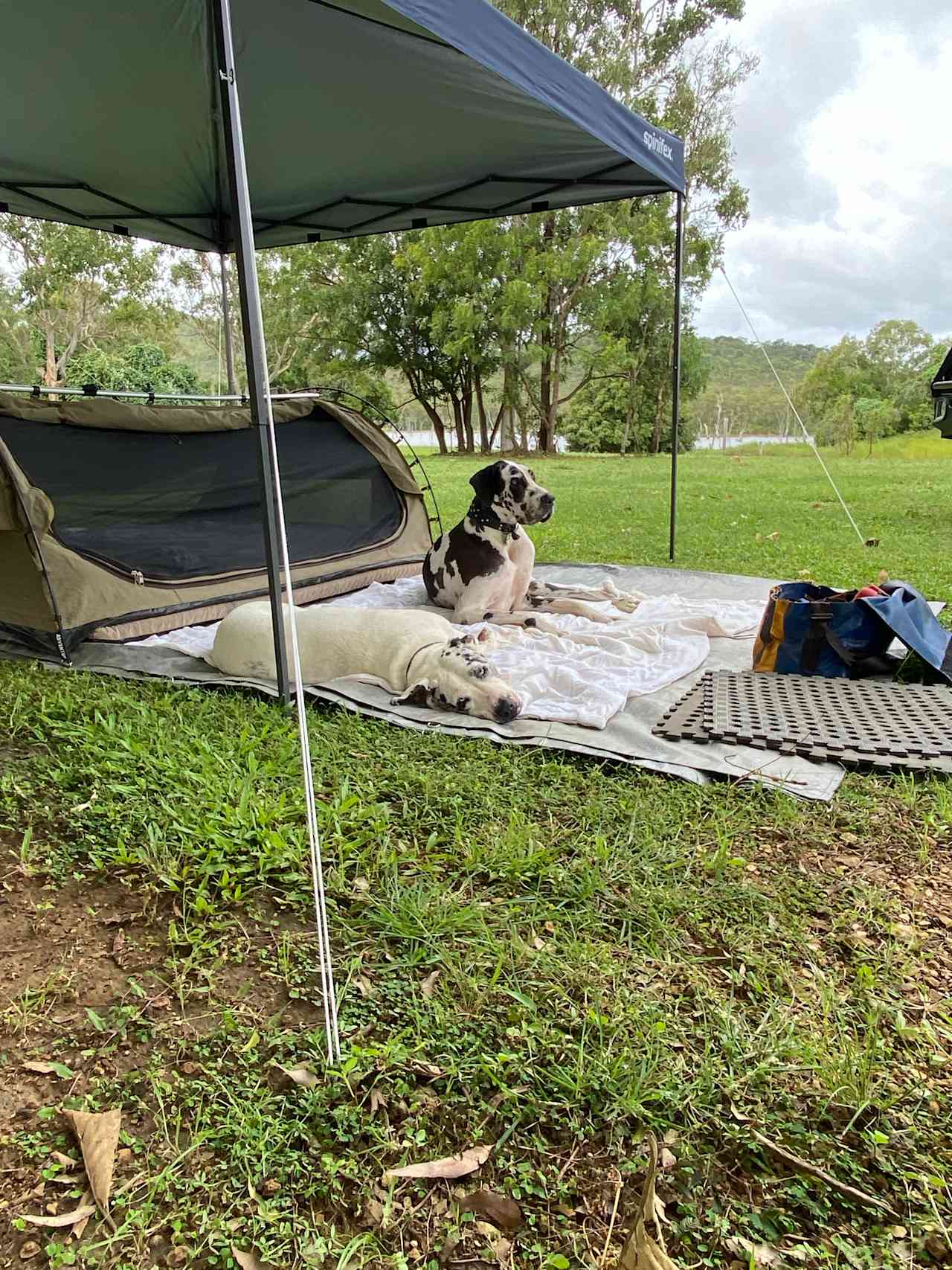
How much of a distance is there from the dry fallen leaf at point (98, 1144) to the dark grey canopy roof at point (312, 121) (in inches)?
120

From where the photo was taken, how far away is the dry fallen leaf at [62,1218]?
1106 mm

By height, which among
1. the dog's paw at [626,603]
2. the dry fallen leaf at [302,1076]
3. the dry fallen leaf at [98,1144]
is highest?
the dog's paw at [626,603]

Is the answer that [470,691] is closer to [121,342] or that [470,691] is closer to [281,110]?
[281,110]

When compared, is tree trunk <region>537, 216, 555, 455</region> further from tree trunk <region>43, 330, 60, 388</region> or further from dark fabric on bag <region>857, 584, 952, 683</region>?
dark fabric on bag <region>857, 584, 952, 683</region>

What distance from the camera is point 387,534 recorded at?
19.3 feet

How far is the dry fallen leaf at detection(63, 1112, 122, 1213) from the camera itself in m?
1.15

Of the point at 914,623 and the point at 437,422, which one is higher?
the point at 437,422

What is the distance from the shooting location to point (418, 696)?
10.1 feet

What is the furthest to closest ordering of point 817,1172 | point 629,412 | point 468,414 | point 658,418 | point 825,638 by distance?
1. point 658,418
2. point 468,414
3. point 629,412
4. point 825,638
5. point 817,1172

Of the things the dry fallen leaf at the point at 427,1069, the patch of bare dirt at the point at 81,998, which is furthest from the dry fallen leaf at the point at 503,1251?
the patch of bare dirt at the point at 81,998

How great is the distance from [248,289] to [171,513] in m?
2.58

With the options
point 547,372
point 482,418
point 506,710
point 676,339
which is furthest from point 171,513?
point 482,418

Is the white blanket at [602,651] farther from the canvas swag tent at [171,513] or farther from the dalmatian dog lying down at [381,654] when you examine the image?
the canvas swag tent at [171,513]

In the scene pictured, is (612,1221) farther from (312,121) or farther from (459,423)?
(459,423)
